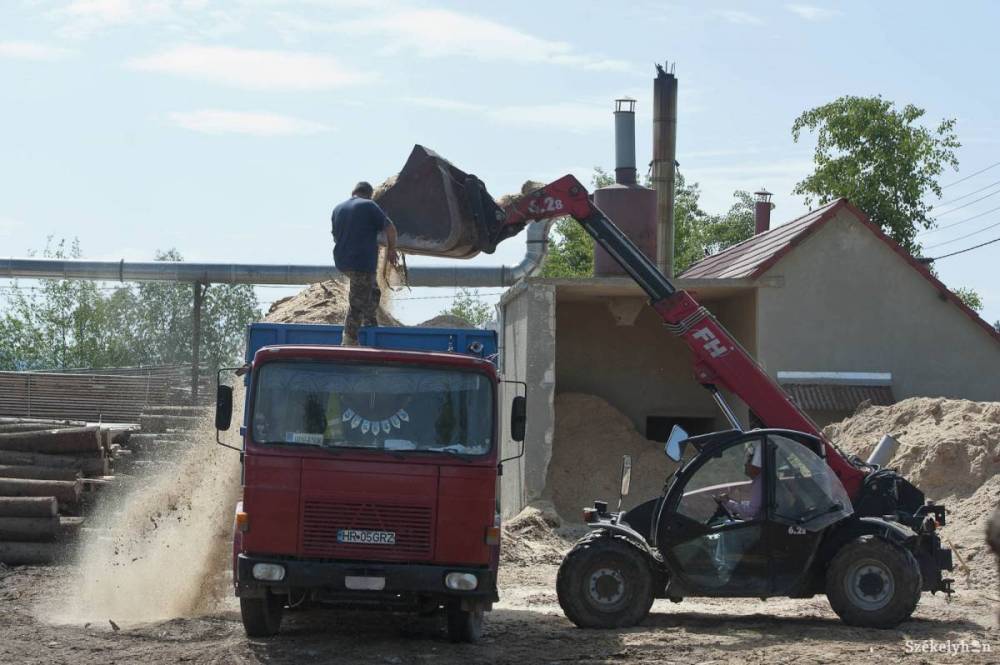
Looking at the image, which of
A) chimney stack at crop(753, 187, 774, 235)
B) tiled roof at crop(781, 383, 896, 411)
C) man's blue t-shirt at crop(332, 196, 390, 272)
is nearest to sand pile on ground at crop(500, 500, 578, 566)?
tiled roof at crop(781, 383, 896, 411)

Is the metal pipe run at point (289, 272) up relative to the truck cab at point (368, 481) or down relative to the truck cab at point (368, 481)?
up

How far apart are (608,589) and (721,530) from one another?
1.11 meters

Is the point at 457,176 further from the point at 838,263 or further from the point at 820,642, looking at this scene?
the point at 838,263

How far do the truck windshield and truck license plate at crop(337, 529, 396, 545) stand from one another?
639mm

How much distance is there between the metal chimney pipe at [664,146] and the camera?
96.0 ft

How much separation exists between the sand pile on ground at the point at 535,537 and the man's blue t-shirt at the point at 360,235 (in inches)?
232

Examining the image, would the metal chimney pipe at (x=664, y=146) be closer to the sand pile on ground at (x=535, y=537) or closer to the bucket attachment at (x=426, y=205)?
the sand pile on ground at (x=535, y=537)

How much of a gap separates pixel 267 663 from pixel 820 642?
432 cm

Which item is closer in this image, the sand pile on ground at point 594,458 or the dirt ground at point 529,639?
the dirt ground at point 529,639

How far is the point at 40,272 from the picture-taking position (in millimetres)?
28844

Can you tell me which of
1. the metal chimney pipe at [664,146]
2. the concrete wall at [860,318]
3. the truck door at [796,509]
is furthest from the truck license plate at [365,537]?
the metal chimney pipe at [664,146]

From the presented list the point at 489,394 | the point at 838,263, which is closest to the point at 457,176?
the point at 489,394

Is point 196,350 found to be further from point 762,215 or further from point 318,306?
point 762,215

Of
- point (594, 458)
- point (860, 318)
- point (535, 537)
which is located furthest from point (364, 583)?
point (860, 318)
